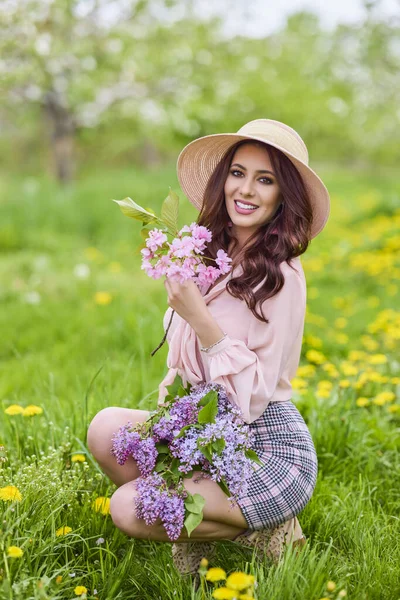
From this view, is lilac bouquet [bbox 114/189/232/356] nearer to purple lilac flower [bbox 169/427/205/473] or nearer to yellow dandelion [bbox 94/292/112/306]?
purple lilac flower [bbox 169/427/205/473]

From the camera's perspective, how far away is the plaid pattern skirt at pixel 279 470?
1.85m

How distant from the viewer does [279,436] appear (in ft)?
6.53

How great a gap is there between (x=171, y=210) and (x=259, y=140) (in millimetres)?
419

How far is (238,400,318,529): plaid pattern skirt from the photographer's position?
6.08 feet

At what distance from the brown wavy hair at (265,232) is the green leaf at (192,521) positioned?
1.99ft

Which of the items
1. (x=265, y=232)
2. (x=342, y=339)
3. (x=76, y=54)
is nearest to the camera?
(x=265, y=232)

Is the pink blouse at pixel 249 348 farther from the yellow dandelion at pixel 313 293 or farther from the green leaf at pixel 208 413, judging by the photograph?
the yellow dandelion at pixel 313 293

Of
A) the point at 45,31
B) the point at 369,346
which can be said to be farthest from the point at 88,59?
the point at 369,346

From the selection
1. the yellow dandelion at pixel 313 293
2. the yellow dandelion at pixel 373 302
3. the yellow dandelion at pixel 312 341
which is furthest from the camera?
the yellow dandelion at pixel 313 293

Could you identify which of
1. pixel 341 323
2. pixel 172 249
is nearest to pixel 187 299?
pixel 172 249

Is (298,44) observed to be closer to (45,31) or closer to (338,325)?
(45,31)

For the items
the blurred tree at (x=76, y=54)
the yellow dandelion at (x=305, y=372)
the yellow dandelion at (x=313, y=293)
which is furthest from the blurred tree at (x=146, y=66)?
the yellow dandelion at (x=305, y=372)

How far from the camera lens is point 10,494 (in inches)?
71.4

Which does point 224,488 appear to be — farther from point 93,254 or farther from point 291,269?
point 93,254
